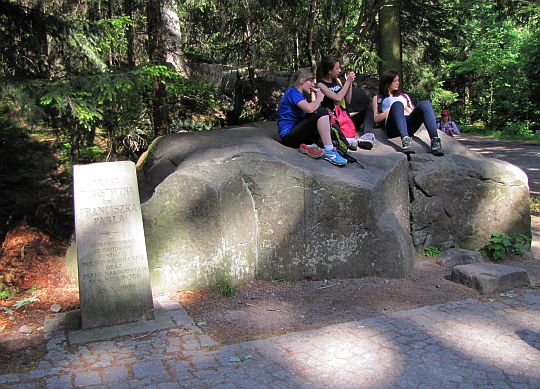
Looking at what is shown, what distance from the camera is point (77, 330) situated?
173 inches

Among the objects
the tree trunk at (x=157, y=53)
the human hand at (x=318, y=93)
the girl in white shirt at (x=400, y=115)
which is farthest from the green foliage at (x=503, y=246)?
the tree trunk at (x=157, y=53)

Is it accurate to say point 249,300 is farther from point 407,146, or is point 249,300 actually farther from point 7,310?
point 407,146

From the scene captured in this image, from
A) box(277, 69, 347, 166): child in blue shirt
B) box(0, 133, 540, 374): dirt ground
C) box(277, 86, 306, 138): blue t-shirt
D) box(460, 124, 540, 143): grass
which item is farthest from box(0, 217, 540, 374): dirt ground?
box(460, 124, 540, 143): grass

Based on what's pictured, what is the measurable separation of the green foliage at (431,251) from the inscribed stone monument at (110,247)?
3.94m

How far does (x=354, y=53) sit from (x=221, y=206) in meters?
8.69

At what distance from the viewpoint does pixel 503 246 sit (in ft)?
22.8

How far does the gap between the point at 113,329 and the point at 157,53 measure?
18.5ft

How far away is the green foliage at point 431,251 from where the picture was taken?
6926mm

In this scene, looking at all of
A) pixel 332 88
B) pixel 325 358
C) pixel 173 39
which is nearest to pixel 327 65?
pixel 332 88

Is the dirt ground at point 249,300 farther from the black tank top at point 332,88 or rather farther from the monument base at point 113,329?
the black tank top at point 332,88

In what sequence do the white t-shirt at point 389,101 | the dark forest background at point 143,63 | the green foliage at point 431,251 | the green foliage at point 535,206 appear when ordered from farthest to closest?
the green foliage at point 535,206, the white t-shirt at point 389,101, the green foliage at point 431,251, the dark forest background at point 143,63

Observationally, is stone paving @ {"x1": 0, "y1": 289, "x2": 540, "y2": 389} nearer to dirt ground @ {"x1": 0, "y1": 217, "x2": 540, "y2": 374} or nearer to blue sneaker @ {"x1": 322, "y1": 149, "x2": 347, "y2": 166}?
dirt ground @ {"x1": 0, "y1": 217, "x2": 540, "y2": 374}

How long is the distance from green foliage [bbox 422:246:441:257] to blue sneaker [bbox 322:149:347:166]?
6.00 ft

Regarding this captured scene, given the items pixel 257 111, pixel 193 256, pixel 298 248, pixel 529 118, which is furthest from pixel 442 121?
pixel 529 118
